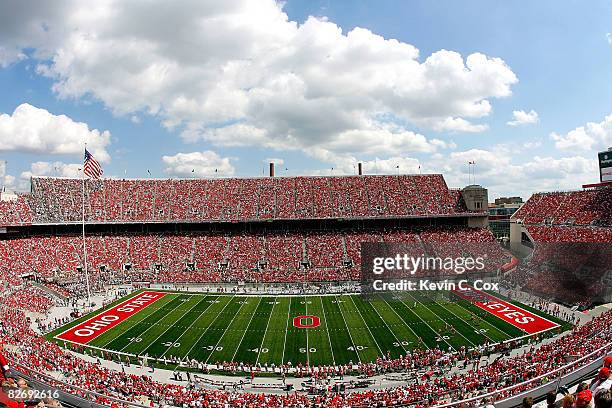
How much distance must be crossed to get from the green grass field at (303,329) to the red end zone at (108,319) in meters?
0.68

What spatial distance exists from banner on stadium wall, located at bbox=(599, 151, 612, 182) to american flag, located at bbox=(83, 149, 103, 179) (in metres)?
49.6

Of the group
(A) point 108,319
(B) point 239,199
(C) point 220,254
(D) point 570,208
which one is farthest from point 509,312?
(B) point 239,199

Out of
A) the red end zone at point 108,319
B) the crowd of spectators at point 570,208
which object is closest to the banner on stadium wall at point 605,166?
the crowd of spectators at point 570,208

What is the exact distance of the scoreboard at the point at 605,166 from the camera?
44.7m

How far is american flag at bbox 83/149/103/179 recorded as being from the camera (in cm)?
3009

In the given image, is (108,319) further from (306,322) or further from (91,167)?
(306,322)

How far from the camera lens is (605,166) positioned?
45.1 meters

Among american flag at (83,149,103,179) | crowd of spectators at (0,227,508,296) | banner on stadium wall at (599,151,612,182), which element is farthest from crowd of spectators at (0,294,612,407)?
banner on stadium wall at (599,151,612,182)

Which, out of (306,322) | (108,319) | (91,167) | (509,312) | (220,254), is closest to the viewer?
(306,322)

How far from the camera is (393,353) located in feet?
74.5

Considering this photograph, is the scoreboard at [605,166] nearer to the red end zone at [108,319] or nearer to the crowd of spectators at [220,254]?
the crowd of spectators at [220,254]

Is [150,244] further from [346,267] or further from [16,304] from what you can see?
[346,267]

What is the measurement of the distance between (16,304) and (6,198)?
62.2 feet

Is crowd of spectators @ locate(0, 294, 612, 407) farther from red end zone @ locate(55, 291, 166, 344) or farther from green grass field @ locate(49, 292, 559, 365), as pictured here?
red end zone @ locate(55, 291, 166, 344)
